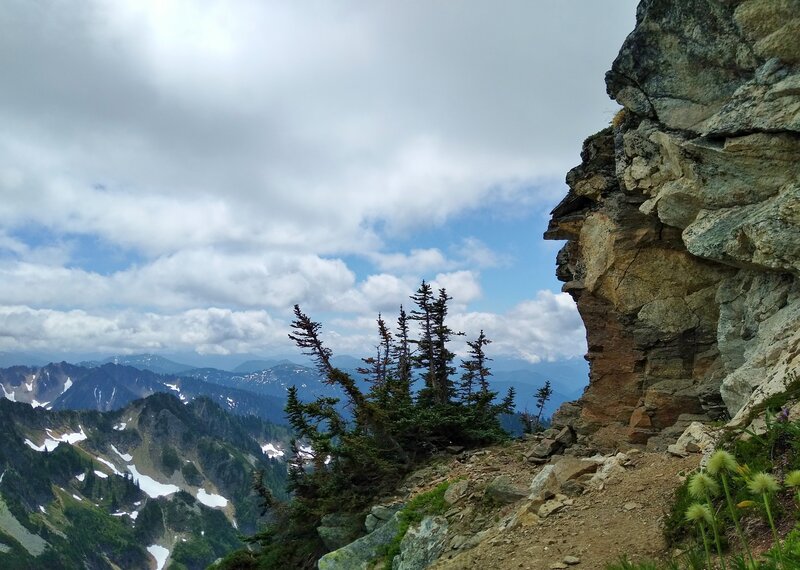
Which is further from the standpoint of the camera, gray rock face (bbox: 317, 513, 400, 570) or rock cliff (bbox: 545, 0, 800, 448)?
gray rock face (bbox: 317, 513, 400, 570)

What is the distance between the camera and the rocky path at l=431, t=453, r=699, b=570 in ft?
30.8

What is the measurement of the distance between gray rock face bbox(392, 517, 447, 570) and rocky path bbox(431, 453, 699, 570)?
2.02 metres

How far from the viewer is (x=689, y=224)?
16578 millimetres

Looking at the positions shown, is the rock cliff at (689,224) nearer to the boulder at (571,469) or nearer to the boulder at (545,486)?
the boulder at (571,469)

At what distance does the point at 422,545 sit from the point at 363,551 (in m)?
4.41

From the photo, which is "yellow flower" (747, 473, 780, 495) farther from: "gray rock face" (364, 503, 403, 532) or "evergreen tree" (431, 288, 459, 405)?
"evergreen tree" (431, 288, 459, 405)

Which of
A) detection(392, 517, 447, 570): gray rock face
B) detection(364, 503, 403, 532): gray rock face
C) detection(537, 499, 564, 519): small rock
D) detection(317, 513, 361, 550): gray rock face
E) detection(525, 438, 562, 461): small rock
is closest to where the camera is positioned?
detection(537, 499, 564, 519): small rock

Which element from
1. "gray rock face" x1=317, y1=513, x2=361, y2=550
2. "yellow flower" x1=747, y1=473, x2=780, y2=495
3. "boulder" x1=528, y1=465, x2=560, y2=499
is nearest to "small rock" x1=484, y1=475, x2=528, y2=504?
"boulder" x1=528, y1=465, x2=560, y2=499

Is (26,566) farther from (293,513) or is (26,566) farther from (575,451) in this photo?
(575,451)

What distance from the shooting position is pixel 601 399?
2019cm

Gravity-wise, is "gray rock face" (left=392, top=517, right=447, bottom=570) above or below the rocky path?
below

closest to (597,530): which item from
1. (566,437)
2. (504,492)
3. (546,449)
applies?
(504,492)

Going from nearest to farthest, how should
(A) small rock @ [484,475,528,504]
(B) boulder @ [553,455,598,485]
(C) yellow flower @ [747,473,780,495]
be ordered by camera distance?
(C) yellow flower @ [747,473,780,495] → (B) boulder @ [553,455,598,485] → (A) small rock @ [484,475,528,504]

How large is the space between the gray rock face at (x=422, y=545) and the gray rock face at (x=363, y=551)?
1762mm
